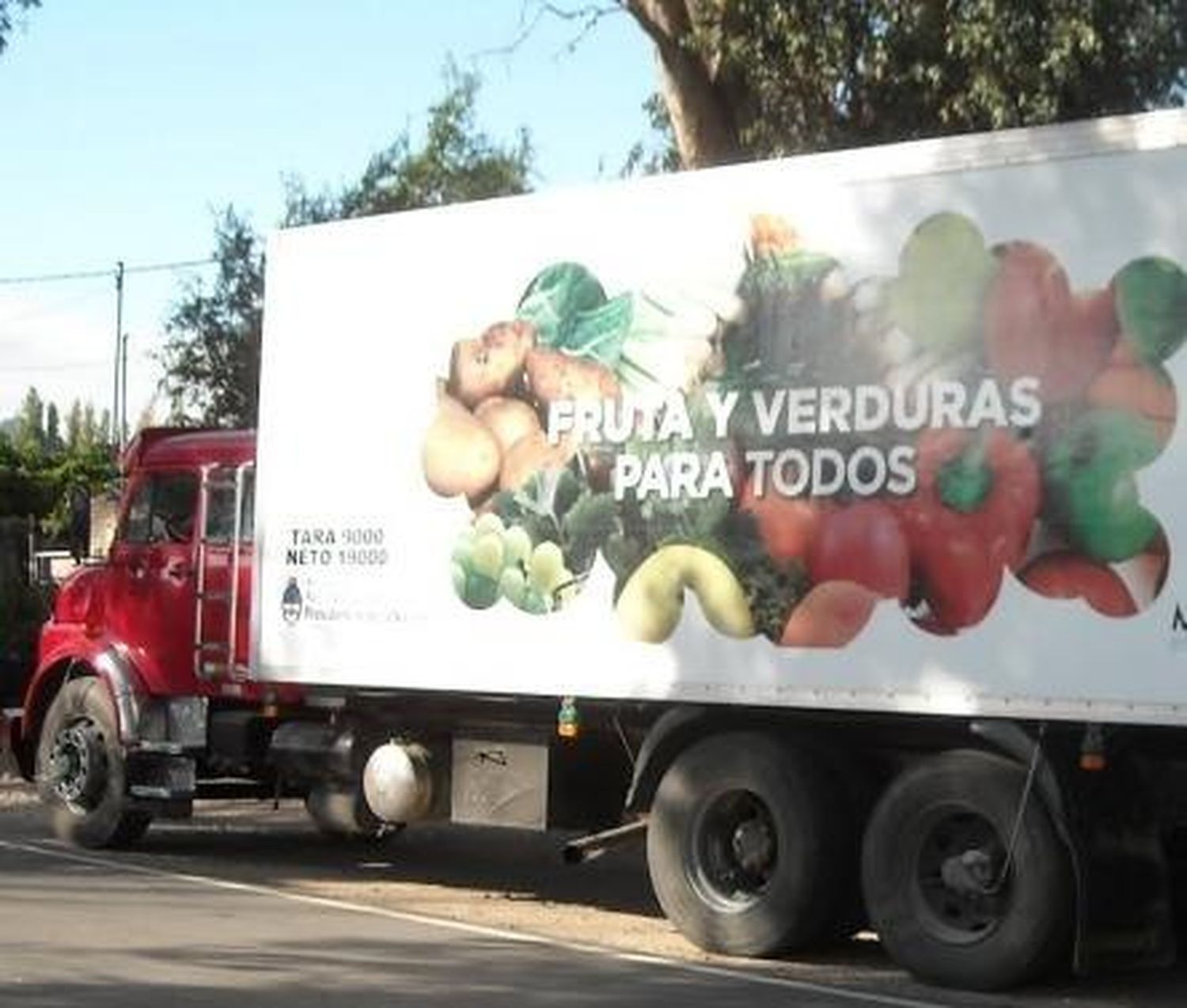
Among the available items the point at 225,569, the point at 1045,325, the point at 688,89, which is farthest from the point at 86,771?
the point at 688,89

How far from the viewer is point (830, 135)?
1781 centimetres

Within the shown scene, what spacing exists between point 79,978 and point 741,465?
Result: 12.9 feet

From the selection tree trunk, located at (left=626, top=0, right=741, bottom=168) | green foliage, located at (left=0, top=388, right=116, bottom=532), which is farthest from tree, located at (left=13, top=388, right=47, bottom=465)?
tree trunk, located at (left=626, top=0, right=741, bottom=168)

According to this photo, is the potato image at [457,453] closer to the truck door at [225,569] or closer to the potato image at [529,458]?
the potato image at [529,458]

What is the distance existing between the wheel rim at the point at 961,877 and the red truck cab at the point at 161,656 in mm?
5000

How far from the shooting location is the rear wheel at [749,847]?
34.0 ft

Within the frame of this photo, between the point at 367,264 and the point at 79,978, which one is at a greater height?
the point at 367,264

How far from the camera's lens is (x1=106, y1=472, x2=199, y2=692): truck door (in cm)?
1412

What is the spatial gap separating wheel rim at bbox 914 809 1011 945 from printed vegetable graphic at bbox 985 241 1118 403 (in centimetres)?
201

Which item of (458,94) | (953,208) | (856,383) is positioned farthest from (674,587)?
Result: (458,94)

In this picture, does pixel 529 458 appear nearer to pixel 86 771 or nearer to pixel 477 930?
pixel 477 930

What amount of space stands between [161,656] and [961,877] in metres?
6.23

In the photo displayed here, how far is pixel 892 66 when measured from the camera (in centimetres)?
1692

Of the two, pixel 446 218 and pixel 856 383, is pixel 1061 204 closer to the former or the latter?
pixel 856 383
